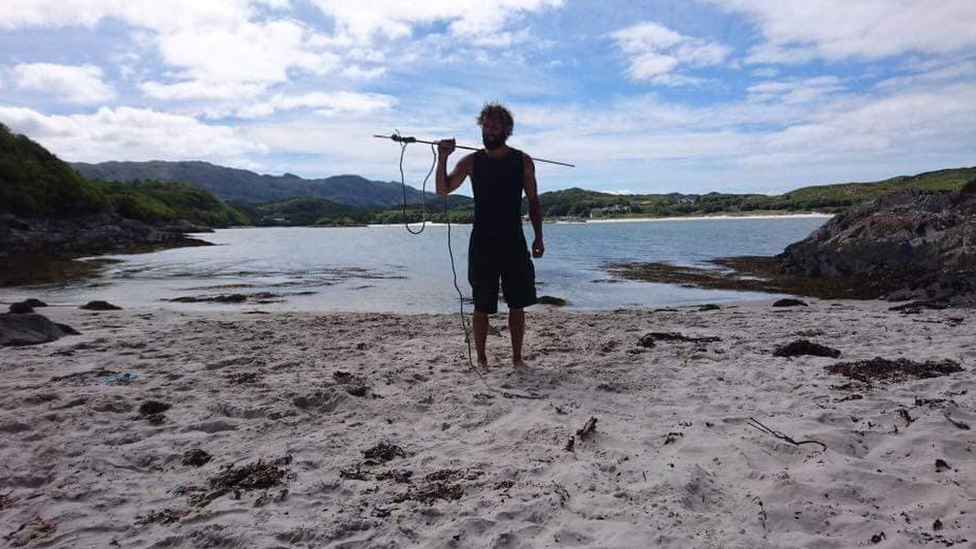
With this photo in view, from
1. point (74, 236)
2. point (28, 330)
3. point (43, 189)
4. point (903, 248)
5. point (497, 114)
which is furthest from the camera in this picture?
point (43, 189)

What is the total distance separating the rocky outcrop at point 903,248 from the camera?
13.2m

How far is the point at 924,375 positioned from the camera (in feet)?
17.0

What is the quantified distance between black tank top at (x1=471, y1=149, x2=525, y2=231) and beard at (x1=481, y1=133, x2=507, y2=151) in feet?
0.30

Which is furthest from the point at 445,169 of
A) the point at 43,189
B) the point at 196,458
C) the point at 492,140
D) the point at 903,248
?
the point at 43,189

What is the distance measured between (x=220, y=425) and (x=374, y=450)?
139 cm

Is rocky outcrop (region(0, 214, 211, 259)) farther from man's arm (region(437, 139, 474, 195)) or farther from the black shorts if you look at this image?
the black shorts

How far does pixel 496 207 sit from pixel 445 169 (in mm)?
669

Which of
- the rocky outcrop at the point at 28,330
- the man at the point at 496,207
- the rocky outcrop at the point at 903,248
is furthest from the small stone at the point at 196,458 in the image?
the rocky outcrop at the point at 903,248

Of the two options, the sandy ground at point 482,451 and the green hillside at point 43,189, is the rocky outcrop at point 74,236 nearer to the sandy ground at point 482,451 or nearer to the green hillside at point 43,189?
the green hillside at point 43,189

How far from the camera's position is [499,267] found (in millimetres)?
5863

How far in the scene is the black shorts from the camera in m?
5.82

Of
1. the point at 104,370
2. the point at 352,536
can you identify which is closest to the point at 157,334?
the point at 104,370

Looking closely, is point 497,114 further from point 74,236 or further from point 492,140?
point 74,236

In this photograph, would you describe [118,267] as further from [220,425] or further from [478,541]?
[478,541]
